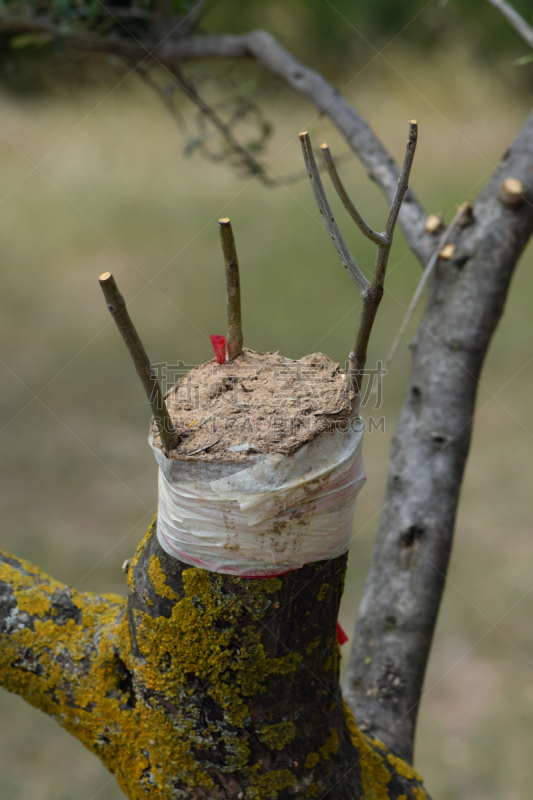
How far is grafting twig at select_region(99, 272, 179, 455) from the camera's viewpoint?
395mm

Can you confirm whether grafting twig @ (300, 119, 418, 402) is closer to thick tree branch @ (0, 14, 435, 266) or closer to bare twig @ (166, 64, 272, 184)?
thick tree branch @ (0, 14, 435, 266)

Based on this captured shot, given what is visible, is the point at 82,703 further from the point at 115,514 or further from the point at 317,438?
the point at 115,514

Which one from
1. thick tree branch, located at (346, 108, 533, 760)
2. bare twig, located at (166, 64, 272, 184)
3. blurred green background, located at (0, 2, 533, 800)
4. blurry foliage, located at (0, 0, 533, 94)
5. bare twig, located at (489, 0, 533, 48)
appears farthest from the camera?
blurry foliage, located at (0, 0, 533, 94)

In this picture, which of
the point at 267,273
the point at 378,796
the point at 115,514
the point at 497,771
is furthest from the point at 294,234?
the point at 378,796

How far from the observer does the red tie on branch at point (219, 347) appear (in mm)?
521

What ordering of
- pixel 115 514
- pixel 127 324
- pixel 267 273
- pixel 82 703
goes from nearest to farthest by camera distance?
1. pixel 127 324
2. pixel 82 703
3. pixel 115 514
4. pixel 267 273

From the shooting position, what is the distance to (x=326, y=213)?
0.40 metres

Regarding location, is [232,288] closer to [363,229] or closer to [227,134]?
[363,229]

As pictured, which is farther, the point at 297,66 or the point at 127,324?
the point at 297,66

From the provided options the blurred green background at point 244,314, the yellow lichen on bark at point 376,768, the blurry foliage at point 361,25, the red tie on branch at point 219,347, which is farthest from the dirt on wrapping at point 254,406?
the blurry foliage at point 361,25

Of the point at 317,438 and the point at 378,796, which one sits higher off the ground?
the point at 317,438

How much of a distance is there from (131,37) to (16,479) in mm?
1483

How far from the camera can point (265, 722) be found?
479 millimetres

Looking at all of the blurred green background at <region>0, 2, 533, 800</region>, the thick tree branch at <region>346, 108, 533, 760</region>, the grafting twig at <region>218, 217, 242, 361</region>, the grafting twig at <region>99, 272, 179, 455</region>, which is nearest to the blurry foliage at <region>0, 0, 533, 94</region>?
the blurred green background at <region>0, 2, 533, 800</region>
